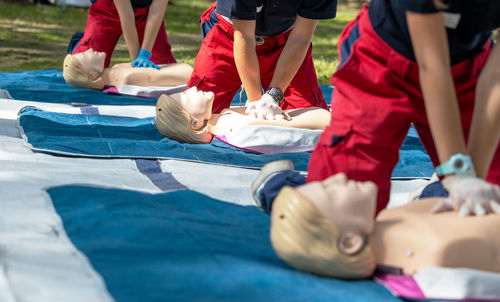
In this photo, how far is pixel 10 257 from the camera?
1381 millimetres

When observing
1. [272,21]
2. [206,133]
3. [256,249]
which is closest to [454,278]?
[256,249]

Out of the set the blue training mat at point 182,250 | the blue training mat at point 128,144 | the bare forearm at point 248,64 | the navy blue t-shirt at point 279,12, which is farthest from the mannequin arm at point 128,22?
the blue training mat at point 182,250

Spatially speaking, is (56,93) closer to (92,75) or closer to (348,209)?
(92,75)

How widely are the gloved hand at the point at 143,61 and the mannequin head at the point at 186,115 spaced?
4.13 feet

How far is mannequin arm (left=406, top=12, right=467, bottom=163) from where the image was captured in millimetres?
1428

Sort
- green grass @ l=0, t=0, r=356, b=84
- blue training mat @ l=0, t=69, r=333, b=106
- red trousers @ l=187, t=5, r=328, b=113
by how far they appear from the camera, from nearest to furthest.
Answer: red trousers @ l=187, t=5, r=328, b=113
blue training mat @ l=0, t=69, r=333, b=106
green grass @ l=0, t=0, r=356, b=84

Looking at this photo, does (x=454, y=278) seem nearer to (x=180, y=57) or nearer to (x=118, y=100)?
(x=118, y=100)

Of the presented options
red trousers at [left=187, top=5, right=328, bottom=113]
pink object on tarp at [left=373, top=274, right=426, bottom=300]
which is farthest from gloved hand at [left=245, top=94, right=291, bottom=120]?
pink object on tarp at [left=373, top=274, right=426, bottom=300]

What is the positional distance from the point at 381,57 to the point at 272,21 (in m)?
1.23

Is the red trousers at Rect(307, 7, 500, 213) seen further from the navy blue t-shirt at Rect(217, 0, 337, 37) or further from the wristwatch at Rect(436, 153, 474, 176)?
the navy blue t-shirt at Rect(217, 0, 337, 37)

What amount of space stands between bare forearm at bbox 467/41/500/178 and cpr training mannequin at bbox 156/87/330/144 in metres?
1.18

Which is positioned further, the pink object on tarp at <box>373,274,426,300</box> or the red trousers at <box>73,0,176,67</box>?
the red trousers at <box>73,0,176,67</box>

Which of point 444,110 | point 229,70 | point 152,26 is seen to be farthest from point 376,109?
point 152,26

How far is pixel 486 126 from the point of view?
1499 millimetres
